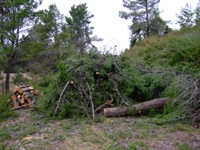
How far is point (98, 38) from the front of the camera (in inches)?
710

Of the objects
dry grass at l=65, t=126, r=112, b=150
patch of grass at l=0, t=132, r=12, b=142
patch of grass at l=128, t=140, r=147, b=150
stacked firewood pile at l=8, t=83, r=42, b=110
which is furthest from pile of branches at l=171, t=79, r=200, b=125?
stacked firewood pile at l=8, t=83, r=42, b=110

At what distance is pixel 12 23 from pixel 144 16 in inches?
518

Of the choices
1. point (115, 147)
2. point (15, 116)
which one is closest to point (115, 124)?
point (115, 147)

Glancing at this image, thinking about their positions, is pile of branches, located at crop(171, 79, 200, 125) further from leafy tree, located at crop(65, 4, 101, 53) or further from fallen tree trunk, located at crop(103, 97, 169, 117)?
leafy tree, located at crop(65, 4, 101, 53)

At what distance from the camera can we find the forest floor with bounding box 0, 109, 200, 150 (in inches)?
125

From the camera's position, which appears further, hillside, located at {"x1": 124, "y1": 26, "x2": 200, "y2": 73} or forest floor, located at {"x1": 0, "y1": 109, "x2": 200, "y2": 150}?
hillside, located at {"x1": 124, "y1": 26, "x2": 200, "y2": 73}

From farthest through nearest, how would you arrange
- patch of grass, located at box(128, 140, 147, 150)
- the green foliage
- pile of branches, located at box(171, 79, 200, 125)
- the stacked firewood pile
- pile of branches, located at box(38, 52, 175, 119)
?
the stacked firewood pile → the green foliage → pile of branches, located at box(38, 52, 175, 119) → pile of branches, located at box(171, 79, 200, 125) → patch of grass, located at box(128, 140, 147, 150)

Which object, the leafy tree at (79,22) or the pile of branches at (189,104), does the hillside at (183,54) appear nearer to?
the pile of branches at (189,104)

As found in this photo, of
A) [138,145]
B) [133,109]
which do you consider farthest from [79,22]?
[138,145]

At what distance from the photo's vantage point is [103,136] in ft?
11.7

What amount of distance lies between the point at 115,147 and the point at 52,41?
1531cm

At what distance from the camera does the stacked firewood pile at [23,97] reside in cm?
706

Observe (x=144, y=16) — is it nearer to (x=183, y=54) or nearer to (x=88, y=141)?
(x=183, y=54)

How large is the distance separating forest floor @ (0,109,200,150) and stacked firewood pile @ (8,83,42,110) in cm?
263
